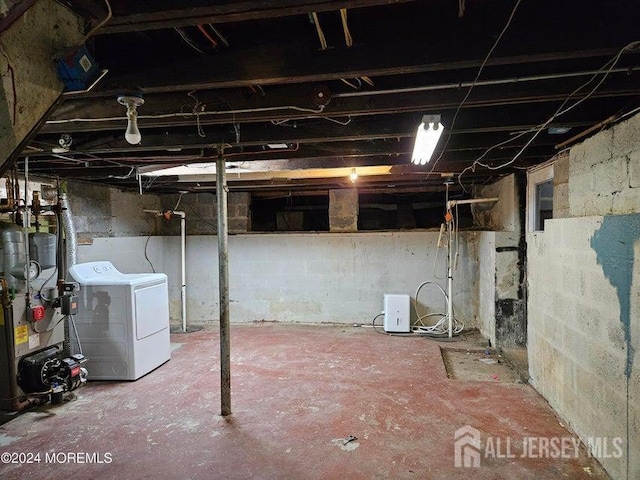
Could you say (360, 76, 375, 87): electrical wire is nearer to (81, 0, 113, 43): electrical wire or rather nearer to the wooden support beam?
the wooden support beam

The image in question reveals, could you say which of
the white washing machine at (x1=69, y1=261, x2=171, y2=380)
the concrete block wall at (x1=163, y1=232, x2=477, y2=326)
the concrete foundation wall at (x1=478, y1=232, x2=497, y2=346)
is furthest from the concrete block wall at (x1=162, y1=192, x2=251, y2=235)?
the concrete foundation wall at (x1=478, y1=232, x2=497, y2=346)

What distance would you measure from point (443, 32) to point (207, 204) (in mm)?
4843

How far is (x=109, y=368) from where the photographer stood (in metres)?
3.49

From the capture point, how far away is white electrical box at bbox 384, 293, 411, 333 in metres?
4.96

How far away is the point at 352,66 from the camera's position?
1.50m

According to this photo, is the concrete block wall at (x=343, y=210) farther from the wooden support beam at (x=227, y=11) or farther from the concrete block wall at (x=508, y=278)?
the wooden support beam at (x=227, y=11)

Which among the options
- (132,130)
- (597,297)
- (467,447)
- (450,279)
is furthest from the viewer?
(450,279)

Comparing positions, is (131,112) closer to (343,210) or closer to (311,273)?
(343,210)

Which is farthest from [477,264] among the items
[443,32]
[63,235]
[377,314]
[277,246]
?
[63,235]

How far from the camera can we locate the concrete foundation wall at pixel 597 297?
188 cm

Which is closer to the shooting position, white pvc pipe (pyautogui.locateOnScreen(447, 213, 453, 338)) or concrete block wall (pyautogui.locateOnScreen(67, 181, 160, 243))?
concrete block wall (pyautogui.locateOnScreen(67, 181, 160, 243))

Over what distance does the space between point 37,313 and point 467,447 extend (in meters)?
3.45

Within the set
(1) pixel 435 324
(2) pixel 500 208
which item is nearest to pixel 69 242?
(1) pixel 435 324

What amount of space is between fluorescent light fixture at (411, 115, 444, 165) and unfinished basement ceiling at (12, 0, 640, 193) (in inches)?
3.9
